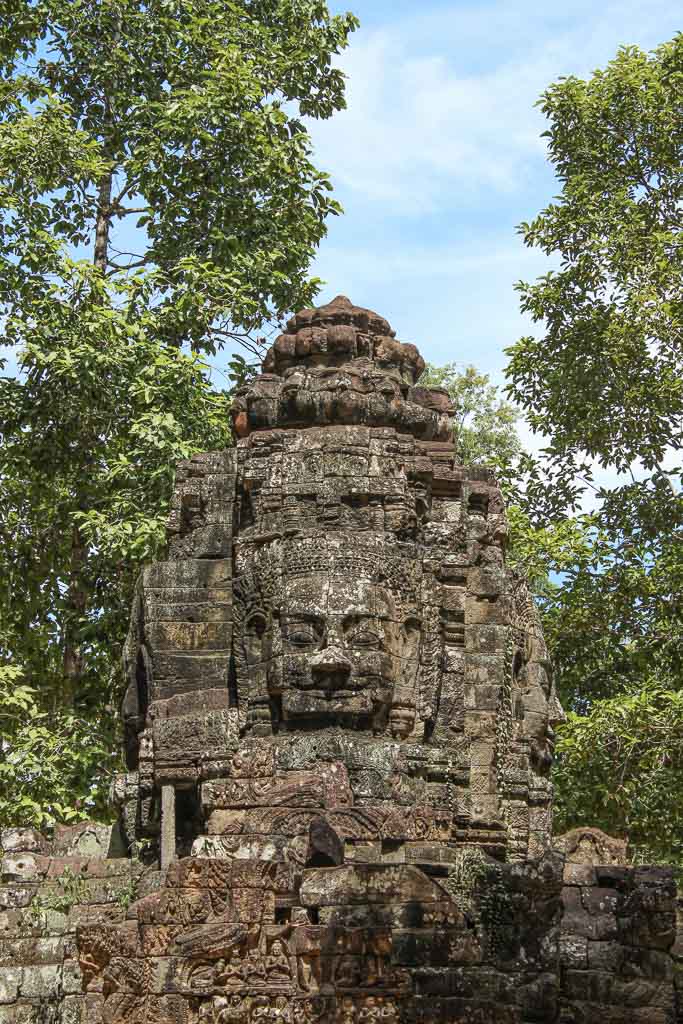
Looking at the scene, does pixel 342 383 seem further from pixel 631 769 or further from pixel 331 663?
pixel 631 769

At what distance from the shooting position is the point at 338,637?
15617mm

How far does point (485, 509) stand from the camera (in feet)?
59.0

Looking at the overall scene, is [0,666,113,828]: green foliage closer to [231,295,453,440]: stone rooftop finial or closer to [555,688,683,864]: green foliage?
[555,688,683,864]: green foliage

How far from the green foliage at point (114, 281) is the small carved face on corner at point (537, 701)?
7187 mm

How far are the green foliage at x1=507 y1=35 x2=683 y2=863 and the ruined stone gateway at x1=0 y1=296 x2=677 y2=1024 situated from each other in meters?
6.54

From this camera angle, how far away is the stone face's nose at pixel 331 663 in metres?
15.4

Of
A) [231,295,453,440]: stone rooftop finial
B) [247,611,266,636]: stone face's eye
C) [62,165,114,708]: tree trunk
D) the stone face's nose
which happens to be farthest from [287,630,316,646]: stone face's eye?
[62,165,114,708]: tree trunk

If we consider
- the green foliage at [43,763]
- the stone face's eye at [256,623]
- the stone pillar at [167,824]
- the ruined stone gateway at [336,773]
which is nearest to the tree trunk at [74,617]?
the green foliage at [43,763]

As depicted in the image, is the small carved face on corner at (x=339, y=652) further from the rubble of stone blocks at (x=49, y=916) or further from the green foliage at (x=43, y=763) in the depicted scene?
the green foliage at (x=43, y=763)

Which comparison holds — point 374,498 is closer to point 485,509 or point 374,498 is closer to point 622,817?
point 485,509

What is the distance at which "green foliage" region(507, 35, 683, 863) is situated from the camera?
2491 cm

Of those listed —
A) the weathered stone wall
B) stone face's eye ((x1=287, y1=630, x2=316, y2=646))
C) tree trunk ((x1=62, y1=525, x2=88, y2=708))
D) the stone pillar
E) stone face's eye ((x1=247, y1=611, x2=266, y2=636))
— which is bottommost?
the weathered stone wall

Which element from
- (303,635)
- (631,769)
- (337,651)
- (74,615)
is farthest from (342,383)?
(74,615)

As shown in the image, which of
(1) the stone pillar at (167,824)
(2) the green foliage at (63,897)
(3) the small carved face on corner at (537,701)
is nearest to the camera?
(1) the stone pillar at (167,824)
